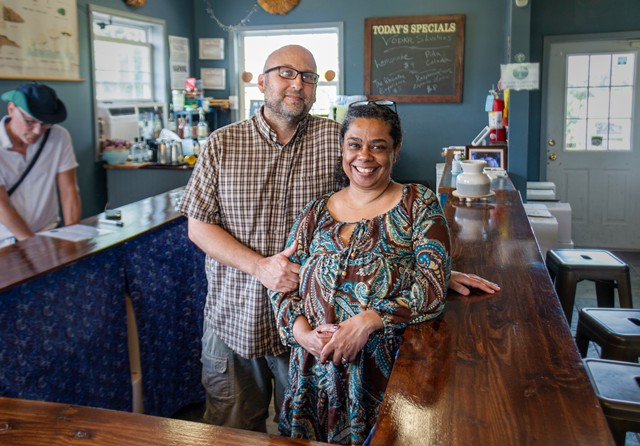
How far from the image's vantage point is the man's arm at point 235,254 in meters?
1.65

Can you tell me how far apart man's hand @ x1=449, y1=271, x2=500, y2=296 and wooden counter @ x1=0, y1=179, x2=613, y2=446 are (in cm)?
3

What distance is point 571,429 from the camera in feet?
3.20

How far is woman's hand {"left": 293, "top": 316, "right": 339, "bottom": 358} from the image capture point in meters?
1.48

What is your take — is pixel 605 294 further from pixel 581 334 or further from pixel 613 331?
pixel 613 331

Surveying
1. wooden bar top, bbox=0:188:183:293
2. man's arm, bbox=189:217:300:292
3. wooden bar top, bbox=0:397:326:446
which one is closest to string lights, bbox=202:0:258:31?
wooden bar top, bbox=0:188:183:293

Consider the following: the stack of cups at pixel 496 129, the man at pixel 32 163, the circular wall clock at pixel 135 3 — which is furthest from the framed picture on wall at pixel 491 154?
the circular wall clock at pixel 135 3

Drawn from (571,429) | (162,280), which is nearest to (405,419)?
(571,429)

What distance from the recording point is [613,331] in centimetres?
217

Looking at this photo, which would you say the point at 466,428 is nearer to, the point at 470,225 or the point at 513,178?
the point at 470,225

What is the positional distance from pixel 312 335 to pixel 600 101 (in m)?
5.62

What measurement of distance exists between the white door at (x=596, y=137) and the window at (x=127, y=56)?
4137 mm

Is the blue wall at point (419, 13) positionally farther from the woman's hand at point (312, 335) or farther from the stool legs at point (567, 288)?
the woman's hand at point (312, 335)

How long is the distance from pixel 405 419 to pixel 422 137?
6070mm

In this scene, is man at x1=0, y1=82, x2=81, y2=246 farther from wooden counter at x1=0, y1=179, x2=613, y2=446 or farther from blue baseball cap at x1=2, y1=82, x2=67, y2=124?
wooden counter at x1=0, y1=179, x2=613, y2=446
